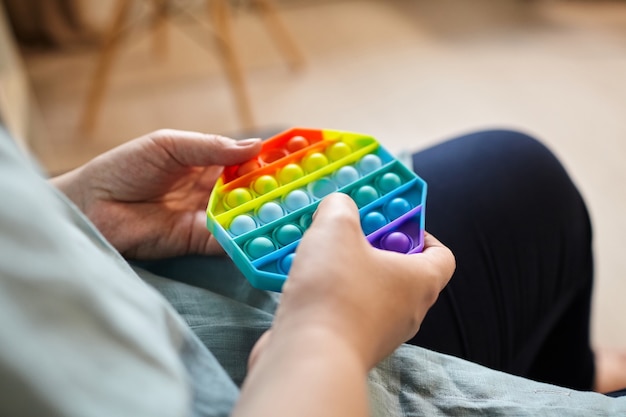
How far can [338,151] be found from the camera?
0.54m

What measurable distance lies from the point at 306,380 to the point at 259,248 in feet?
0.53

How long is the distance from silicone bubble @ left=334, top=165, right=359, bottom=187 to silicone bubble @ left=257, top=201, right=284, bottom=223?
0.06m

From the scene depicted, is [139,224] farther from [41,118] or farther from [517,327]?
[41,118]

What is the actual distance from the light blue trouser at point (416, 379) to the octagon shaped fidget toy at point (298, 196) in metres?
0.04

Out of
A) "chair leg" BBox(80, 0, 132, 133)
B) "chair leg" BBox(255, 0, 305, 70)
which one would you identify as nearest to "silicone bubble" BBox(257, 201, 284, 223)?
"chair leg" BBox(80, 0, 132, 133)

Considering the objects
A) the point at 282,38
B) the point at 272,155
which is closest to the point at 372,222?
the point at 272,155

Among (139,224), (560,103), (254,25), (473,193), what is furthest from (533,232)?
(254,25)

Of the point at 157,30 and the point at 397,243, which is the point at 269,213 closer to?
the point at 397,243

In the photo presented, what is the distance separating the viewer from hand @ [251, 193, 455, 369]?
0.33 meters

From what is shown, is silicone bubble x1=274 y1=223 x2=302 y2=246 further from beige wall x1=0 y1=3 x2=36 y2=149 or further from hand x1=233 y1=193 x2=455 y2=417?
beige wall x1=0 y1=3 x2=36 y2=149

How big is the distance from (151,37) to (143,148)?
1557 mm

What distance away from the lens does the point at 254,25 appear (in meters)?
2.04

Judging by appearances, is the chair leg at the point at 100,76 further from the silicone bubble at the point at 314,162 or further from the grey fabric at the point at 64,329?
the grey fabric at the point at 64,329

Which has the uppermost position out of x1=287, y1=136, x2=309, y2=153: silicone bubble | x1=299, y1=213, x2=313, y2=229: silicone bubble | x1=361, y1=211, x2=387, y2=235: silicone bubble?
x1=287, y1=136, x2=309, y2=153: silicone bubble
